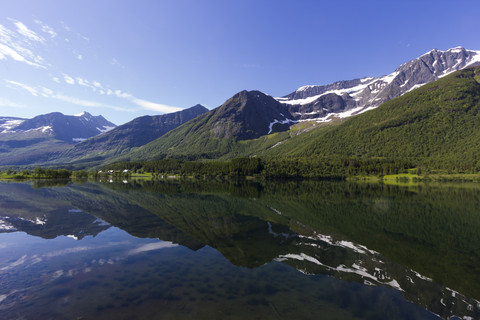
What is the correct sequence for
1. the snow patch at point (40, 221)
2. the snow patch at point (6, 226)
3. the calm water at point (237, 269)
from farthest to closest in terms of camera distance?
the snow patch at point (40, 221) → the snow patch at point (6, 226) → the calm water at point (237, 269)

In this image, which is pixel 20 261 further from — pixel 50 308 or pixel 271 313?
pixel 271 313

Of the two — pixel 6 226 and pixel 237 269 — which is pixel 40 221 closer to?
pixel 6 226

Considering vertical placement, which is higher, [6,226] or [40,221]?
[6,226]

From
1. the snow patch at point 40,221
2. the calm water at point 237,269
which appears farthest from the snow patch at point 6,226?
the snow patch at point 40,221

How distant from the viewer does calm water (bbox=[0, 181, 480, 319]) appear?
14594mm

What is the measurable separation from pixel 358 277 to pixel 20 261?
3100 cm

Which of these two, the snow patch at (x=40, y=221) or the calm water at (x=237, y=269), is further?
the snow patch at (x=40, y=221)

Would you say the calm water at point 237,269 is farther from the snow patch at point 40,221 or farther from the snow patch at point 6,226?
the snow patch at point 6,226

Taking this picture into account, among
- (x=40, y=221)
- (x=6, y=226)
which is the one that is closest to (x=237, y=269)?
(x=6, y=226)

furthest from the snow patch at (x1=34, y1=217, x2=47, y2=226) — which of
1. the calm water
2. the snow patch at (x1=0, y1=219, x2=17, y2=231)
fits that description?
the snow patch at (x1=0, y1=219, x2=17, y2=231)

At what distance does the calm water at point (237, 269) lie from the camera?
1459 centimetres

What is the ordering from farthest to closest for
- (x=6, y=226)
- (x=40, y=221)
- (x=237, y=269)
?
(x=40, y=221)
(x=6, y=226)
(x=237, y=269)

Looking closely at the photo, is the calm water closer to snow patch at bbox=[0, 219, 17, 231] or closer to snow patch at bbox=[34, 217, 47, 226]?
snow patch at bbox=[34, 217, 47, 226]

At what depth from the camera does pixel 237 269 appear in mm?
20734
